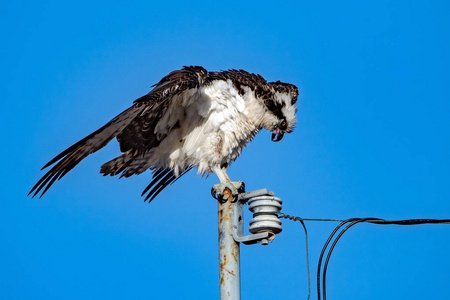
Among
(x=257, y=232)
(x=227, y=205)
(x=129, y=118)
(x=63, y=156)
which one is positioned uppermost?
(x=129, y=118)

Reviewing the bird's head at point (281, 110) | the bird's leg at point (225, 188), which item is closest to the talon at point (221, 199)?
the bird's leg at point (225, 188)

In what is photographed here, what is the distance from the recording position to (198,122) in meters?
7.53

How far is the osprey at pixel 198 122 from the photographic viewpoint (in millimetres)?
7035

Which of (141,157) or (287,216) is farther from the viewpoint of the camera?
(141,157)

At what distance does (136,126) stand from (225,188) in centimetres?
201

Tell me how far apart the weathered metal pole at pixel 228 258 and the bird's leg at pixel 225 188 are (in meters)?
0.03

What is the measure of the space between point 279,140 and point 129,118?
1.90 metres

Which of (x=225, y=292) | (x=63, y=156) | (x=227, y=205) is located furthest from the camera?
(x=63, y=156)

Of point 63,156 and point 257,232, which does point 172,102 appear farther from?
point 257,232

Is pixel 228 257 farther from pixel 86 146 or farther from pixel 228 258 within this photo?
pixel 86 146

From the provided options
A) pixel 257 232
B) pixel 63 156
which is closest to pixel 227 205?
pixel 257 232

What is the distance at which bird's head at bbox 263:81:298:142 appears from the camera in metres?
7.67

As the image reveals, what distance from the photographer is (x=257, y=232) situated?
15.9ft

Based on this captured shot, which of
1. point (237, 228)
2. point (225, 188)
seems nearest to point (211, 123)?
point (225, 188)
